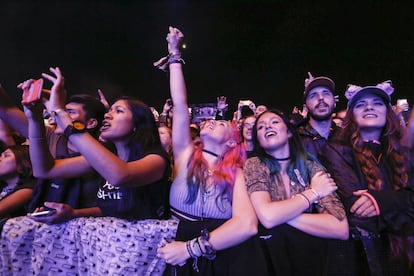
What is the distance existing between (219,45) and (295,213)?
799 cm

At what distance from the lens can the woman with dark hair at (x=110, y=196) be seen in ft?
6.09

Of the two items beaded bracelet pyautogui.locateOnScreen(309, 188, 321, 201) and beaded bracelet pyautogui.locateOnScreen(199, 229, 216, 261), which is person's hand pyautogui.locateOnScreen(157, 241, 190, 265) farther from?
beaded bracelet pyautogui.locateOnScreen(309, 188, 321, 201)

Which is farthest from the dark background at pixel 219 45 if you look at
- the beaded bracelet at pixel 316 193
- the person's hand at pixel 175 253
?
the beaded bracelet at pixel 316 193

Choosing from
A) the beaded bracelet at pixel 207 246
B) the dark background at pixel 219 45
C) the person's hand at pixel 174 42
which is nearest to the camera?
the beaded bracelet at pixel 207 246

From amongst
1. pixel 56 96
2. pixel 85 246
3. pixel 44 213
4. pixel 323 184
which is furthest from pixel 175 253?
pixel 56 96

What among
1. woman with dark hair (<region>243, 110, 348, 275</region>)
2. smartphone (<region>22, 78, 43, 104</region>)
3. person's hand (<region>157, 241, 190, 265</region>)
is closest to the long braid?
woman with dark hair (<region>243, 110, 348, 275</region>)

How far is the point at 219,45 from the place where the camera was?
934 cm

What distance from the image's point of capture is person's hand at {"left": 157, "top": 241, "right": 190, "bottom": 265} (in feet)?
5.97

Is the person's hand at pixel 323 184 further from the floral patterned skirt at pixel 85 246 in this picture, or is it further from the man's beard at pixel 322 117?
the man's beard at pixel 322 117

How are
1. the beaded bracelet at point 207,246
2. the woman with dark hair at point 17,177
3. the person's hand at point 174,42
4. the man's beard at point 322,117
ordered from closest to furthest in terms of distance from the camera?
the beaded bracelet at point 207,246 < the person's hand at point 174,42 < the woman with dark hair at point 17,177 < the man's beard at point 322,117

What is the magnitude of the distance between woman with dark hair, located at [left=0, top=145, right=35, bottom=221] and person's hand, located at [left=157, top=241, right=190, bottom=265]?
4.69 feet

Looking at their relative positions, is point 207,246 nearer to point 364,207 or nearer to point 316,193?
point 316,193

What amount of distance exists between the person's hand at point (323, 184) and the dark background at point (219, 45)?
7.19m

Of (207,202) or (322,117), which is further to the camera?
(322,117)
